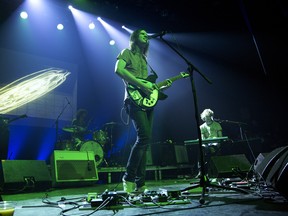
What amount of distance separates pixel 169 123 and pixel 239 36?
3.96m

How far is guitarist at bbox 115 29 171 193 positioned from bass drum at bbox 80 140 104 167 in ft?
12.9

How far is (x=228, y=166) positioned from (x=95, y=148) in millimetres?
3676

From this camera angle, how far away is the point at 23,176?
4430 mm

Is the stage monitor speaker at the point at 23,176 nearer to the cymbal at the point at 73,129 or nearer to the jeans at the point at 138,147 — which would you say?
the jeans at the point at 138,147

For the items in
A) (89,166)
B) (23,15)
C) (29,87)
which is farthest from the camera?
(29,87)

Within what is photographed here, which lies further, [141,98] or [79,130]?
[79,130]

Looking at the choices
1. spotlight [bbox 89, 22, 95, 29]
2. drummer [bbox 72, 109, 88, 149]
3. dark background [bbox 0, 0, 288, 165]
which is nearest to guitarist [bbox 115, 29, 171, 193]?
drummer [bbox 72, 109, 88, 149]

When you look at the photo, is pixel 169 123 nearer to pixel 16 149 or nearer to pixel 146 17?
pixel 146 17

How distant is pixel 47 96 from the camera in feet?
25.6

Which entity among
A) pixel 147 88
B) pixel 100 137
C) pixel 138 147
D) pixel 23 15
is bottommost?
pixel 138 147

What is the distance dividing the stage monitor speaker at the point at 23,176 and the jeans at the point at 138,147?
6.60ft

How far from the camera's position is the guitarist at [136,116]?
126 inches

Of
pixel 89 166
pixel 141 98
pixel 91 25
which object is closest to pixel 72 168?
pixel 89 166

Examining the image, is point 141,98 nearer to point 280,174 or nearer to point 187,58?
point 280,174
